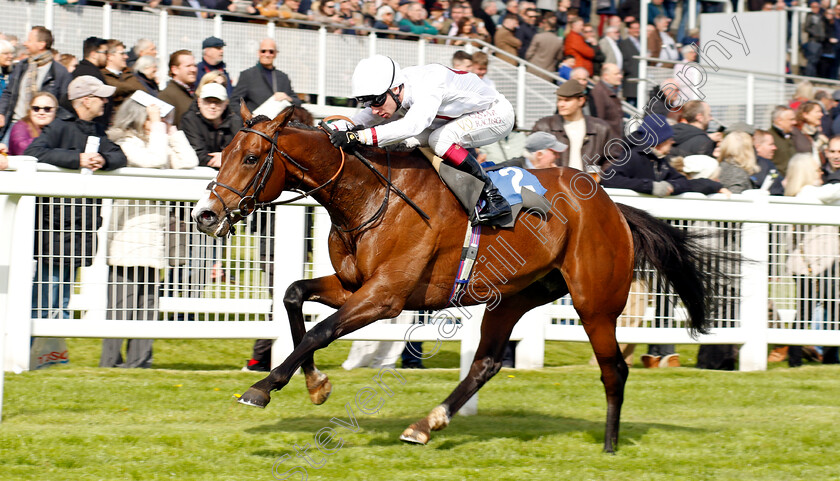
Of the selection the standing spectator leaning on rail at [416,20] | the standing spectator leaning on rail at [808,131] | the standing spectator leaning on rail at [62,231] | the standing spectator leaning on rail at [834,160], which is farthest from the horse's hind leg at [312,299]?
the standing spectator leaning on rail at [416,20]

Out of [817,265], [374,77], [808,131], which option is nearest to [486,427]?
[374,77]

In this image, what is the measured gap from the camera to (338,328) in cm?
458

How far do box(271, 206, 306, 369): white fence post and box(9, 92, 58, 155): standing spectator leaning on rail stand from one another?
5.49 feet

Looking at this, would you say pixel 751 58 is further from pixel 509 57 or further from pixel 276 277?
pixel 276 277

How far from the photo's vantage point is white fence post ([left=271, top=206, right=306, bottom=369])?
6684 mm

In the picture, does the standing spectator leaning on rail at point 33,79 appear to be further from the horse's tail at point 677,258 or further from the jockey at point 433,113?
the horse's tail at point 677,258

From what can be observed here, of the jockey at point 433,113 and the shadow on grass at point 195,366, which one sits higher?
the jockey at point 433,113

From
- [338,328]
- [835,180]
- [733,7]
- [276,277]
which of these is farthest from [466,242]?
[733,7]

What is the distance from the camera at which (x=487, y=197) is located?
5016mm

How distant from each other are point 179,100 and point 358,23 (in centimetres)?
394

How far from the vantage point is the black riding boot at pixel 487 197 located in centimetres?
498

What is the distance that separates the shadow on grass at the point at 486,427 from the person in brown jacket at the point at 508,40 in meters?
6.80

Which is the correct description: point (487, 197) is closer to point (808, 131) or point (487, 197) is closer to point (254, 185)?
point (254, 185)

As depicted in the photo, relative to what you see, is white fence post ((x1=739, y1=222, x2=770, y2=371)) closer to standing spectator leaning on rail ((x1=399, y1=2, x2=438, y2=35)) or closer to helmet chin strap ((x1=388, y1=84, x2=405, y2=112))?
helmet chin strap ((x1=388, y1=84, x2=405, y2=112))
